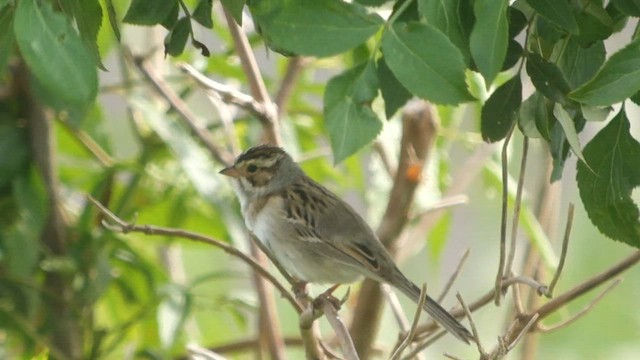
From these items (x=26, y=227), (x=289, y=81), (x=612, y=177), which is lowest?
(x=612, y=177)

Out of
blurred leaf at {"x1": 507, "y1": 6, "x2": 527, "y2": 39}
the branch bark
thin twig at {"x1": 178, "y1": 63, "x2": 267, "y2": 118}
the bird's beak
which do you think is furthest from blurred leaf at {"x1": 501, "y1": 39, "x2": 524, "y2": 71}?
the bird's beak

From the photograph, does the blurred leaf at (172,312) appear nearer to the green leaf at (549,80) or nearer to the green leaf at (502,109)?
the green leaf at (502,109)

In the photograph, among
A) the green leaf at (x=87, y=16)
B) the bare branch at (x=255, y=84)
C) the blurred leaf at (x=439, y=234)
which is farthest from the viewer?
the blurred leaf at (x=439, y=234)

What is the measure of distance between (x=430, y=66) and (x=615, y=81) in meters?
0.17

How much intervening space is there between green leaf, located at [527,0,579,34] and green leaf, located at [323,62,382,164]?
0.20 metres

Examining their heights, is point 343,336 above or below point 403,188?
below

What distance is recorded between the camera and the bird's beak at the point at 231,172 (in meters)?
2.36

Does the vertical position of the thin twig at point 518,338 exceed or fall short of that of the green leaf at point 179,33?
it falls short

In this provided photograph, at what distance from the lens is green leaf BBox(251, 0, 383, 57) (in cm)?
117

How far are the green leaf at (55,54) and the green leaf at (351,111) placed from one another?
250 mm

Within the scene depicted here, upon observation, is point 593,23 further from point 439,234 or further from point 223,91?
point 439,234

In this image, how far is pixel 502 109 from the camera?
134 cm

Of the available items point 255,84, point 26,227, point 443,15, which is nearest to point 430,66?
point 443,15

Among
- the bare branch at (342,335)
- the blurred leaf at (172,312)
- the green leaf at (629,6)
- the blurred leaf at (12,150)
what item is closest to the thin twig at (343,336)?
the bare branch at (342,335)
